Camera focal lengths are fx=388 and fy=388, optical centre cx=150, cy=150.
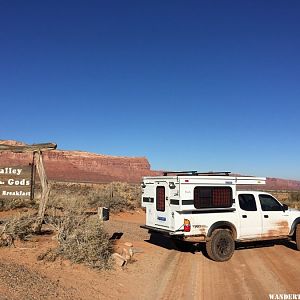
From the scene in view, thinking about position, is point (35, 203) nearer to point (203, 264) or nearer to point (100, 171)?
point (203, 264)

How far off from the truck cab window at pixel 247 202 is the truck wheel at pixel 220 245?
1058 millimetres

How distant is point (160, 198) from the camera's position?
1114cm

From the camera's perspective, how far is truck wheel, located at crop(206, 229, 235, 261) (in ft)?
33.5

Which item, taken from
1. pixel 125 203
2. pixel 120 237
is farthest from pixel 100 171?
pixel 120 237

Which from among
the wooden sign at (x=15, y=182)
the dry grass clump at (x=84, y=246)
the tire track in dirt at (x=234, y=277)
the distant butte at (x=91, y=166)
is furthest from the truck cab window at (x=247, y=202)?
the distant butte at (x=91, y=166)

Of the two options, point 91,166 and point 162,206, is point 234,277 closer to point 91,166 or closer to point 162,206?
point 162,206

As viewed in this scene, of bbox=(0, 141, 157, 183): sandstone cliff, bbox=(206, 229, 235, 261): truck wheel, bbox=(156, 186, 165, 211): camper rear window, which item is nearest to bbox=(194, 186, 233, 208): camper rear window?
bbox=(206, 229, 235, 261): truck wheel

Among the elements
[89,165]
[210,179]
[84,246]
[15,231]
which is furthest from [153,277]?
[89,165]

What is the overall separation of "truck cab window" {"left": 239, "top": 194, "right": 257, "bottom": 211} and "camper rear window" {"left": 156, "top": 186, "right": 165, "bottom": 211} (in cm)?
223

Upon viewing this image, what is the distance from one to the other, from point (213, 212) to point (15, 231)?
519cm

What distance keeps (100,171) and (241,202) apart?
122 metres

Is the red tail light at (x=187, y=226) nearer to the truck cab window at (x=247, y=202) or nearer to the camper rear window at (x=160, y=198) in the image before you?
the camper rear window at (x=160, y=198)

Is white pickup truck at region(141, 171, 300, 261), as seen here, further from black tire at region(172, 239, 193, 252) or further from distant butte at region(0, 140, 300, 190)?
distant butte at region(0, 140, 300, 190)

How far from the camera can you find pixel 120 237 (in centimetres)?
1326
